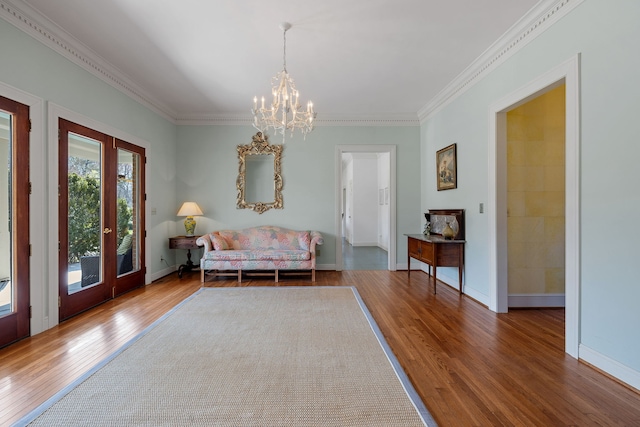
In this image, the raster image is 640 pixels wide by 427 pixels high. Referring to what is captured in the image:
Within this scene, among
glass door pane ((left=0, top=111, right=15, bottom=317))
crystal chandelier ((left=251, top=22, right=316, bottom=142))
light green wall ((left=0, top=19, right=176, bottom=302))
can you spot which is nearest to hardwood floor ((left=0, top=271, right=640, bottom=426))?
glass door pane ((left=0, top=111, right=15, bottom=317))

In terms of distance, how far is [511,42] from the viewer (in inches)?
123

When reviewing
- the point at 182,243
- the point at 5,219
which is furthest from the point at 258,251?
the point at 5,219

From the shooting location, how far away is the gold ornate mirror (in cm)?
572

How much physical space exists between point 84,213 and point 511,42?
203 inches

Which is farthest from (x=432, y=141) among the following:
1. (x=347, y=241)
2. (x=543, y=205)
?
(x=347, y=241)

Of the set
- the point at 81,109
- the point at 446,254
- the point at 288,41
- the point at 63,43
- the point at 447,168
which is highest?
the point at 288,41

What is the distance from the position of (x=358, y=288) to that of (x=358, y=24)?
11.1 ft

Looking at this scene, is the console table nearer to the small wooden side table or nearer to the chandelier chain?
the chandelier chain

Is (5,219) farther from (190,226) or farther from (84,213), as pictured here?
(190,226)

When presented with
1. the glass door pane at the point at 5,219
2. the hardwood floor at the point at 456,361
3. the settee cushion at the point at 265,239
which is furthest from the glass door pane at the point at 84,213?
the settee cushion at the point at 265,239

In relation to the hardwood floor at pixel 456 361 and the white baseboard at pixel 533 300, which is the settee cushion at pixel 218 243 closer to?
the hardwood floor at pixel 456 361

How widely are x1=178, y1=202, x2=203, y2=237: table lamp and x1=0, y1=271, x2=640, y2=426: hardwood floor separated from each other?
66.5 inches

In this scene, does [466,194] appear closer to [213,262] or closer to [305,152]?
[305,152]

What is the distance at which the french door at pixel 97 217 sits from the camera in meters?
3.21
